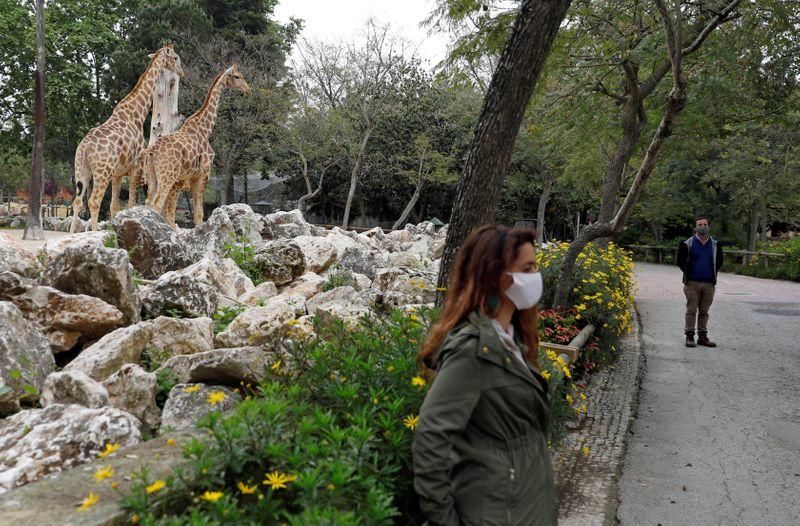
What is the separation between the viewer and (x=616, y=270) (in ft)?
32.7

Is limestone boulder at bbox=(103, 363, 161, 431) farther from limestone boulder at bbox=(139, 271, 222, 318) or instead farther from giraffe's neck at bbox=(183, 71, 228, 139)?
giraffe's neck at bbox=(183, 71, 228, 139)

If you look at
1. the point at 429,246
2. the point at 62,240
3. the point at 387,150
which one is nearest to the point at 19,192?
the point at 387,150

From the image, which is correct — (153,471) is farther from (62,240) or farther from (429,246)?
(429,246)

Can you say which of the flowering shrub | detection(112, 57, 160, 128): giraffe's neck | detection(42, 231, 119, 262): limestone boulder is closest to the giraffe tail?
detection(112, 57, 160, 128): giraffe's neck

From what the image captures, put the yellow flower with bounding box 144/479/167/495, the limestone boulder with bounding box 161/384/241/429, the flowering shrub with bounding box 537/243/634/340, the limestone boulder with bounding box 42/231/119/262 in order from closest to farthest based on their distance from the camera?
the yellow flower with bounding box 144/479/167/495, the limestone boulder with bounding box 161/384/241/429, the limestone boulder with bounding box 42/231/119/262, the flowering shrub with bounding box 537/243/634/340

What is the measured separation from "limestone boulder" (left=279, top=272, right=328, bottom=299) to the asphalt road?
4032mm

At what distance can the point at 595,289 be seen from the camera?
8141 millimetres

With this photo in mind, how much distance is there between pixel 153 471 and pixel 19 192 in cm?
6552

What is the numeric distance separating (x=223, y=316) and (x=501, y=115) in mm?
3363

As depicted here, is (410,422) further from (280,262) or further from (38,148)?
(38,148)

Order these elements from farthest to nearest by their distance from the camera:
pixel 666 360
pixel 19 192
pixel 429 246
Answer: pixel 19 192 < pixel 429 246 < pixel 666 360

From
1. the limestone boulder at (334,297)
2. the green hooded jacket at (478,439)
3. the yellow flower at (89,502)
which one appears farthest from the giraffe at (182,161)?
the green hooded jacket at (478,439)

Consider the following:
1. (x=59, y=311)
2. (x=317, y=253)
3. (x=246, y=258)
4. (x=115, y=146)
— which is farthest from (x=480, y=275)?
(x=115, y=146)

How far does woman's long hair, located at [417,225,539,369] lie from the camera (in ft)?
7.20
